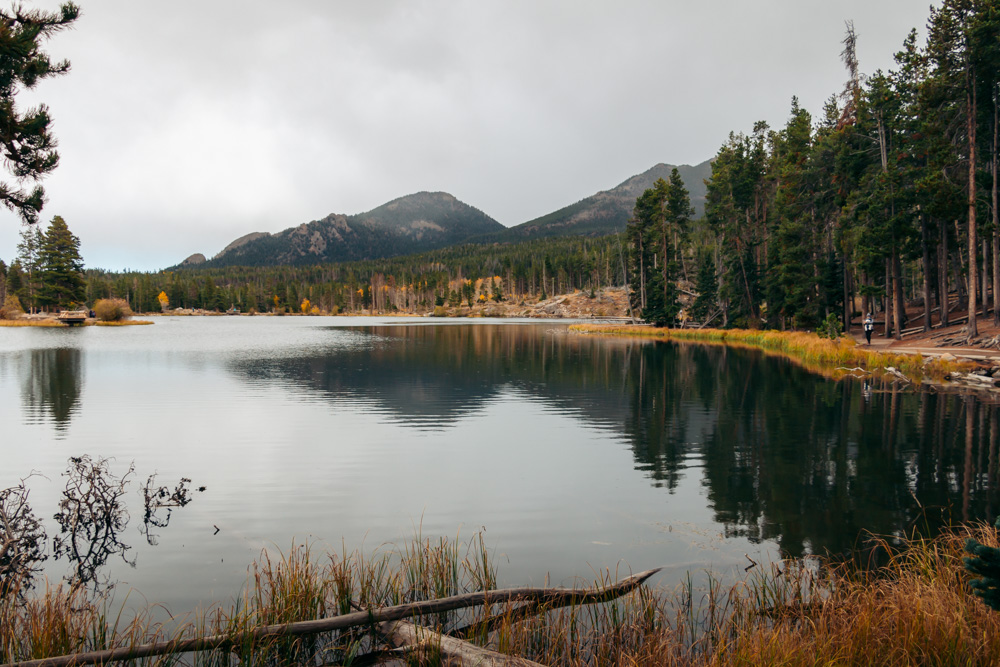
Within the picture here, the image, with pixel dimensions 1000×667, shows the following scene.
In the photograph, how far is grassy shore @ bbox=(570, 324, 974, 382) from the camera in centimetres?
2975

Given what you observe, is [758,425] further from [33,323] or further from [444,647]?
[33,323]

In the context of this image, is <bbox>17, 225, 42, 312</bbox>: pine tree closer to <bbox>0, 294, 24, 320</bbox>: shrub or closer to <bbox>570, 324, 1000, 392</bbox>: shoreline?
<bbox>0, 294, 24, 320</bbox>: shrub

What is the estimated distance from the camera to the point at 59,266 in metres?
96.4

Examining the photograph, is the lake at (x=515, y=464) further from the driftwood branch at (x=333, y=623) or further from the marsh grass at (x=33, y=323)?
the marsh grass at (x=33, y=323)

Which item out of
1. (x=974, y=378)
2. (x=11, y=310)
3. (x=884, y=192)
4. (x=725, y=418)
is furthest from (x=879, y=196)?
(x=11, y=310)

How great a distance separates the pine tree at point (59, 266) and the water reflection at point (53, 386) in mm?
66139

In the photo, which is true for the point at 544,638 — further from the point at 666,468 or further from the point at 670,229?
the point at 670,229

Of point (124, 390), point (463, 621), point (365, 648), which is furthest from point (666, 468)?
point (124, 390)

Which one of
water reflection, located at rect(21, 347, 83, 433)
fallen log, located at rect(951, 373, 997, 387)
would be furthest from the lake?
fallen log, located at rect(951, 373, 997, 387)

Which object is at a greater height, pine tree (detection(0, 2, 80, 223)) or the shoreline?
pine tree (detection(0, 2, 80, 223))

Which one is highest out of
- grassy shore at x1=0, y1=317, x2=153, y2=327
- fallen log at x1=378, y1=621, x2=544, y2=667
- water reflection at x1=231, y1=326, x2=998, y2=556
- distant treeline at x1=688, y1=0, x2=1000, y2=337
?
distant treeline at x1=688, y1=0, x2=1000, y2=337

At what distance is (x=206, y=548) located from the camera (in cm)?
926

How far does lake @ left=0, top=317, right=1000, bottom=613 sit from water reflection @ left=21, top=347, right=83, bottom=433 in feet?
0.69

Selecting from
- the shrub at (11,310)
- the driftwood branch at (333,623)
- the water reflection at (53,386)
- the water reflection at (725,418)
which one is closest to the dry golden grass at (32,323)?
the shrub at (11,310)
